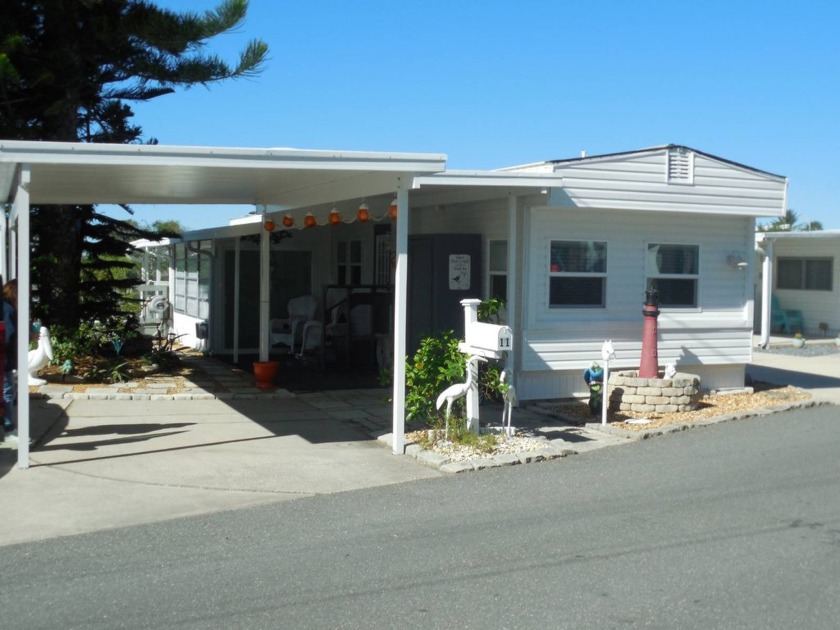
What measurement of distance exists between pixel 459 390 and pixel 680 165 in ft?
17.2

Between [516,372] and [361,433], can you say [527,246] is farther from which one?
[361,433]

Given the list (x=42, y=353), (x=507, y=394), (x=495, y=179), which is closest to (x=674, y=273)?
(x=495, y=179)

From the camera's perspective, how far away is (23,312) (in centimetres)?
805

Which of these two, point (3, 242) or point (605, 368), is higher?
point (3, 242)

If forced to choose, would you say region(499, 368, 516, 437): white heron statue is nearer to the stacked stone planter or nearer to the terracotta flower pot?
the stacked stone planter

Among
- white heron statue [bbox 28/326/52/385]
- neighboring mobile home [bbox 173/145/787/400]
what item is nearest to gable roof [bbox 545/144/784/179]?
neighboring mobile home [bbox 173/145/787/400]

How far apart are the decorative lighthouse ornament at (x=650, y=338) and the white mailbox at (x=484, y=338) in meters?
2.88

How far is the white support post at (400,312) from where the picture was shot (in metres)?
9.02

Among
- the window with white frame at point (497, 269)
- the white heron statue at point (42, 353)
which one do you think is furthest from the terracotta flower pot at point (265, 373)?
the window with white frame at point (497, 269)

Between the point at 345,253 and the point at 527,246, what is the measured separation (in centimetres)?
648

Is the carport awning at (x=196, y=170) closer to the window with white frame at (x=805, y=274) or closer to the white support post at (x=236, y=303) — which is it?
the white support post at (x=236, y=303)

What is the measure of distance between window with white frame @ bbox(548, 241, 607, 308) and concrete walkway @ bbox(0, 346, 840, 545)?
1633mm

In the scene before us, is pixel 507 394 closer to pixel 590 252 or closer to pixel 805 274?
pixel 590 252

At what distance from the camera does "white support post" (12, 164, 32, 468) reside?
7.89 m
